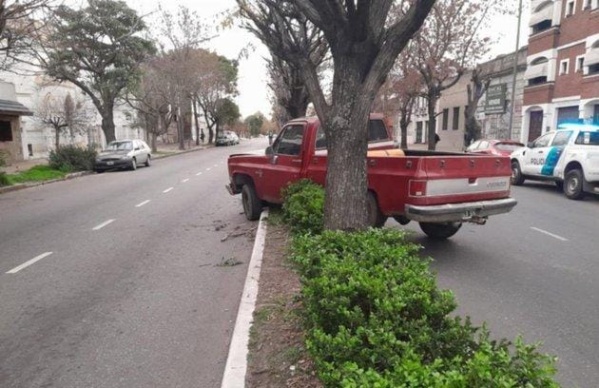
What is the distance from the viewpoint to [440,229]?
8320mm

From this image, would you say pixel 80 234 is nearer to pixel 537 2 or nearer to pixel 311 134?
pixel 311 134

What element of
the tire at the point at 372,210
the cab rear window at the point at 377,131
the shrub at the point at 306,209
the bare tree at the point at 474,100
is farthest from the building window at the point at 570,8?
the shrub at the point at 306,209

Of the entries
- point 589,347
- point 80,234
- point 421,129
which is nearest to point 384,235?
point 589,347

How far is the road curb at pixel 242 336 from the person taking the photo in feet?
11.5

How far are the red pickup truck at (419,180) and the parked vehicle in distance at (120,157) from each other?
17859mm

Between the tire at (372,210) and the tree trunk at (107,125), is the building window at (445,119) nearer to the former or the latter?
the tree trunk at (107,125)

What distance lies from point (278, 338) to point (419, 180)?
338 centimetres

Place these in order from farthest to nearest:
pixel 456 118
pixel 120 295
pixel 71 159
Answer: pixel 456 118 < pixel 71 159 < pixel 120 295

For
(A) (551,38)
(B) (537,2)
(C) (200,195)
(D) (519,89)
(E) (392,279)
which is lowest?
(C) (200,195)

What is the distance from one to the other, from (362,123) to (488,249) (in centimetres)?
360

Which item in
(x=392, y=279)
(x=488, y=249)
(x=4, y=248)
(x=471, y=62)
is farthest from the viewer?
(x=471, y=62)

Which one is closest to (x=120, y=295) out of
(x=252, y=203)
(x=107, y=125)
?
(x=252, y=203)

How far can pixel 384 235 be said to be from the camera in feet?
15.6

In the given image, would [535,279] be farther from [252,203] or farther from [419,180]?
[252,203]
